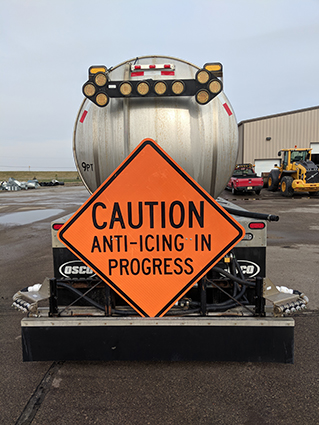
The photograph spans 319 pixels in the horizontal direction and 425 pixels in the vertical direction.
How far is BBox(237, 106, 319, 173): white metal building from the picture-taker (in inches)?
1185

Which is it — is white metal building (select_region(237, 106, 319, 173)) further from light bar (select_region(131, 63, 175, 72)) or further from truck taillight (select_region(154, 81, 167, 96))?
truck taillight (select_region(154, 81, 167, 96))

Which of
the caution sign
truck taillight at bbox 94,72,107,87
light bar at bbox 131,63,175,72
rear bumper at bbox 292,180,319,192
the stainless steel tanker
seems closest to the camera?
the caution sign

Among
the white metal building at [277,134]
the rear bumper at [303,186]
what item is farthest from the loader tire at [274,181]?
the white metal building at [277,134]

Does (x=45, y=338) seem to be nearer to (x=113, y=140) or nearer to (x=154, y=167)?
(x=154, y=167)

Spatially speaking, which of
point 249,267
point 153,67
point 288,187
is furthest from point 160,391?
point 288,187

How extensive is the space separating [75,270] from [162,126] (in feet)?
5.73

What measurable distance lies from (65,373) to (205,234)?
5.48 ft

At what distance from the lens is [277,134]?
3078cm

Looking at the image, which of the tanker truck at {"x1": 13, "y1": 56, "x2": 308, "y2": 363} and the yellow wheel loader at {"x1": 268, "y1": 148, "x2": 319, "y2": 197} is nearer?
the tanker truck at {"x1": 13, "y1": 56, "x2": 308, "y2": 363}

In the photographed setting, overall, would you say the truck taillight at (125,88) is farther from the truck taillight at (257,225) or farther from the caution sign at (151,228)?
the truck taillight at (257,225)

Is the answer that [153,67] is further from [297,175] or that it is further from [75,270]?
[297,175]

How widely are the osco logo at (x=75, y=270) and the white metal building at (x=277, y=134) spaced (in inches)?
1184

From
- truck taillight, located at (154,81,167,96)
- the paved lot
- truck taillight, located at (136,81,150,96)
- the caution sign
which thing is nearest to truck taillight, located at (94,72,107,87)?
truck taillight, located at (136,81,150,96)

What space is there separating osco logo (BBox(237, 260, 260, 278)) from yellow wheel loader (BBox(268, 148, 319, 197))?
1667cm
